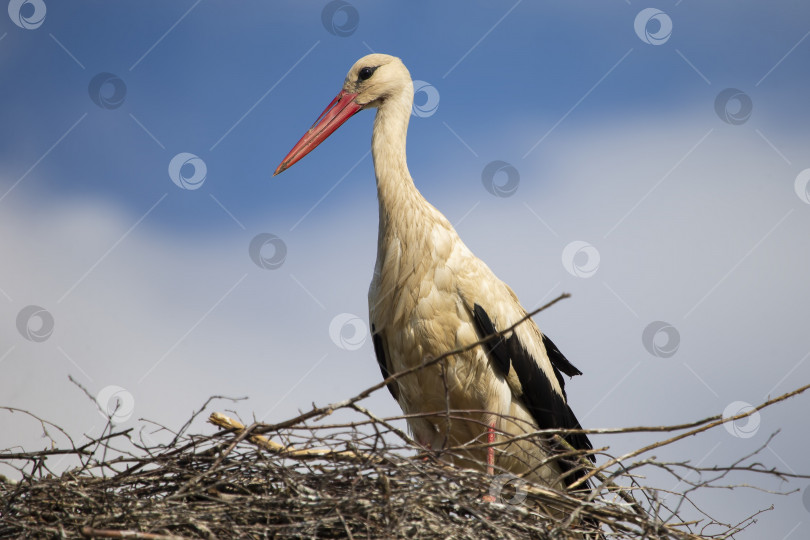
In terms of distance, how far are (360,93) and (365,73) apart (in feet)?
0.32

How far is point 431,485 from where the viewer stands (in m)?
2.06

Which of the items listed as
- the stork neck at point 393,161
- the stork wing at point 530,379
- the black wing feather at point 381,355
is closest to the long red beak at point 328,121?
the stork neck at point 393,161

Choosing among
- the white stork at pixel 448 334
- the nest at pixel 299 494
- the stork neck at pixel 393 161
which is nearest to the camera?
the nest at pixel 299 494

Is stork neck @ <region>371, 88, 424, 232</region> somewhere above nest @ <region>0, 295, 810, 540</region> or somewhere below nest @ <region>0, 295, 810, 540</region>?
above

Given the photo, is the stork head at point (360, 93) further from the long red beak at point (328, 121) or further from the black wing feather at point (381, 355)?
the black wing feather at point (381, 355)

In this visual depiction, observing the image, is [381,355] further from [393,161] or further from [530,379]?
[393,161]

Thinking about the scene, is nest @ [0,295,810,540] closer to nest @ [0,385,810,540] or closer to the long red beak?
nest @ [0,385,810,540]

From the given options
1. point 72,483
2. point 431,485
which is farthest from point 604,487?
point 72,483

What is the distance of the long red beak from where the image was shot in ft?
11.5

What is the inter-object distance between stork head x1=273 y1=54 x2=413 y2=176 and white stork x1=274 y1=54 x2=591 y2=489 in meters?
0.18

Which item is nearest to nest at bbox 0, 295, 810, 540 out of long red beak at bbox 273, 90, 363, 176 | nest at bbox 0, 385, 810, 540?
nest at bbox 0, 385, 810, 540

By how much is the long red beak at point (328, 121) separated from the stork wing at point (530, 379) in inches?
47.0

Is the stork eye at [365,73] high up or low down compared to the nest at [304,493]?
up

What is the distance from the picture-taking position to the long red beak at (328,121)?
3517 millimetres
